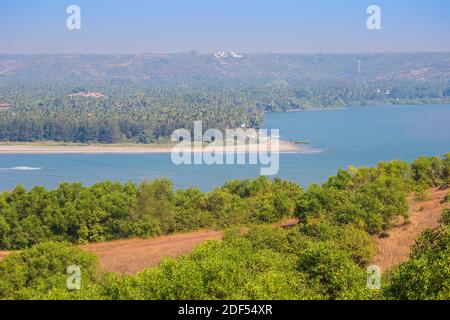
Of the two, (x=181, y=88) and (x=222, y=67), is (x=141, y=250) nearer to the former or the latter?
(x=181, y=88)

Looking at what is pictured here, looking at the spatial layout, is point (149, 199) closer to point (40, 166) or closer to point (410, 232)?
point (410, 232)

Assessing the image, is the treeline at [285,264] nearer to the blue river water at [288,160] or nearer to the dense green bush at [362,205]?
the dense green bush at [362,205]

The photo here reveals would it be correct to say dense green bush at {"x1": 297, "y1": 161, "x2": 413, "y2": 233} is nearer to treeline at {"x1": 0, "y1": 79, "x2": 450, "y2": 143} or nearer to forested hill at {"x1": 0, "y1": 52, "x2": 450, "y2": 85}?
treeline at {"x1": 0, "y1": 79, "x2": 450, "y2": 143}

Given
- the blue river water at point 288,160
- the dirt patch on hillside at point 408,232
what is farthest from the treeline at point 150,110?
the dirt patch on hillside at point 408,232

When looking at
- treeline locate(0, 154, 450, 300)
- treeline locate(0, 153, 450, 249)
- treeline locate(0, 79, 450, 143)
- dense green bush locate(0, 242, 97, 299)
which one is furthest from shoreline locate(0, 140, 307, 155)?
dense green bush locate(0, 242, 97, 299)

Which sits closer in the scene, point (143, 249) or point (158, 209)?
point (143, 249)

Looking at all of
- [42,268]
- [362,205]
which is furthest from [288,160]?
[42,268]
